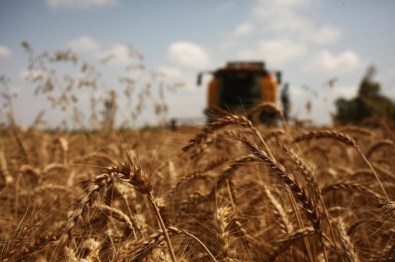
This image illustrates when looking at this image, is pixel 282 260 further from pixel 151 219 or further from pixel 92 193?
pixel 92 193

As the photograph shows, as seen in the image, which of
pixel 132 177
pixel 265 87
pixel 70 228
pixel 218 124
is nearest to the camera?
pixel 70 228

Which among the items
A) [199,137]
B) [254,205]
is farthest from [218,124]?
[254,205]

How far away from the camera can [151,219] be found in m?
1.87

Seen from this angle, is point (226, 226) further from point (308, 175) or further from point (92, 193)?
point (92, 193)

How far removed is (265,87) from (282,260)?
41.1 ft

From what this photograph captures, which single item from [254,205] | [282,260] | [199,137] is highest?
[199,137]

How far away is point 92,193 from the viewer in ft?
2.88

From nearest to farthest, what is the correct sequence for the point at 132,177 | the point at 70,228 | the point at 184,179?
the point at 70,228
the point at 132,177
the point at 184,179

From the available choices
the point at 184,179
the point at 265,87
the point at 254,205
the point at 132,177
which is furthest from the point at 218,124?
the point at 265,87

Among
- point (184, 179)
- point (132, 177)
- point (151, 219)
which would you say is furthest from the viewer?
point (151, 219)

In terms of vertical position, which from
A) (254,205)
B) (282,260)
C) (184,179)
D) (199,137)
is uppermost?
(199,137)

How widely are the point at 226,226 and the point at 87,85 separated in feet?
16.8

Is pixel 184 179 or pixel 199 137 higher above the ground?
pixel 199 137

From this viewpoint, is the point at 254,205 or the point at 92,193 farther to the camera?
the point at 254,205
